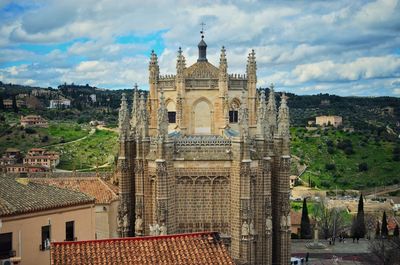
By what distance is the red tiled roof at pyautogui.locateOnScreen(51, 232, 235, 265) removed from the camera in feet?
46.5

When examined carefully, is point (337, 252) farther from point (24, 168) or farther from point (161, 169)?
point (24, 168)

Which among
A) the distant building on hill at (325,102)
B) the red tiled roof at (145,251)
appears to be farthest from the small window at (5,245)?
the distant building on hill at (325,102)

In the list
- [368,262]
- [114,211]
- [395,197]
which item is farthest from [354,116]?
[114,211]

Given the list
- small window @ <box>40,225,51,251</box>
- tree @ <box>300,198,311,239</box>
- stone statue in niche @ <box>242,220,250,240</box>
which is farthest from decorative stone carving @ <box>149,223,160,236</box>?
tree @ <box>300,198,311,239</box>

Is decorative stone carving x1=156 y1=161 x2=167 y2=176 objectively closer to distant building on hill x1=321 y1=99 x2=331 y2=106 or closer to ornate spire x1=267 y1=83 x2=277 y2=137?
ornate spire x1=267 y1=83 x2=277 y2=137

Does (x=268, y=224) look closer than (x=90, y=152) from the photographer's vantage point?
Yes

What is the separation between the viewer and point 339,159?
9856 centimetres

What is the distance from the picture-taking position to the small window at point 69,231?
1977 cm

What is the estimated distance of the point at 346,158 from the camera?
9950 centimetres

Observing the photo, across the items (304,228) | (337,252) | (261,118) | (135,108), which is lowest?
(337,252)

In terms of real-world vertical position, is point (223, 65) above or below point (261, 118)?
above

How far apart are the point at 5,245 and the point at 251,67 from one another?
54.5 feet

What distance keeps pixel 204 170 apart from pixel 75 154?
62070 millimetres

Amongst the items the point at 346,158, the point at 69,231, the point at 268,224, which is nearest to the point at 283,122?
the point at 268,224
